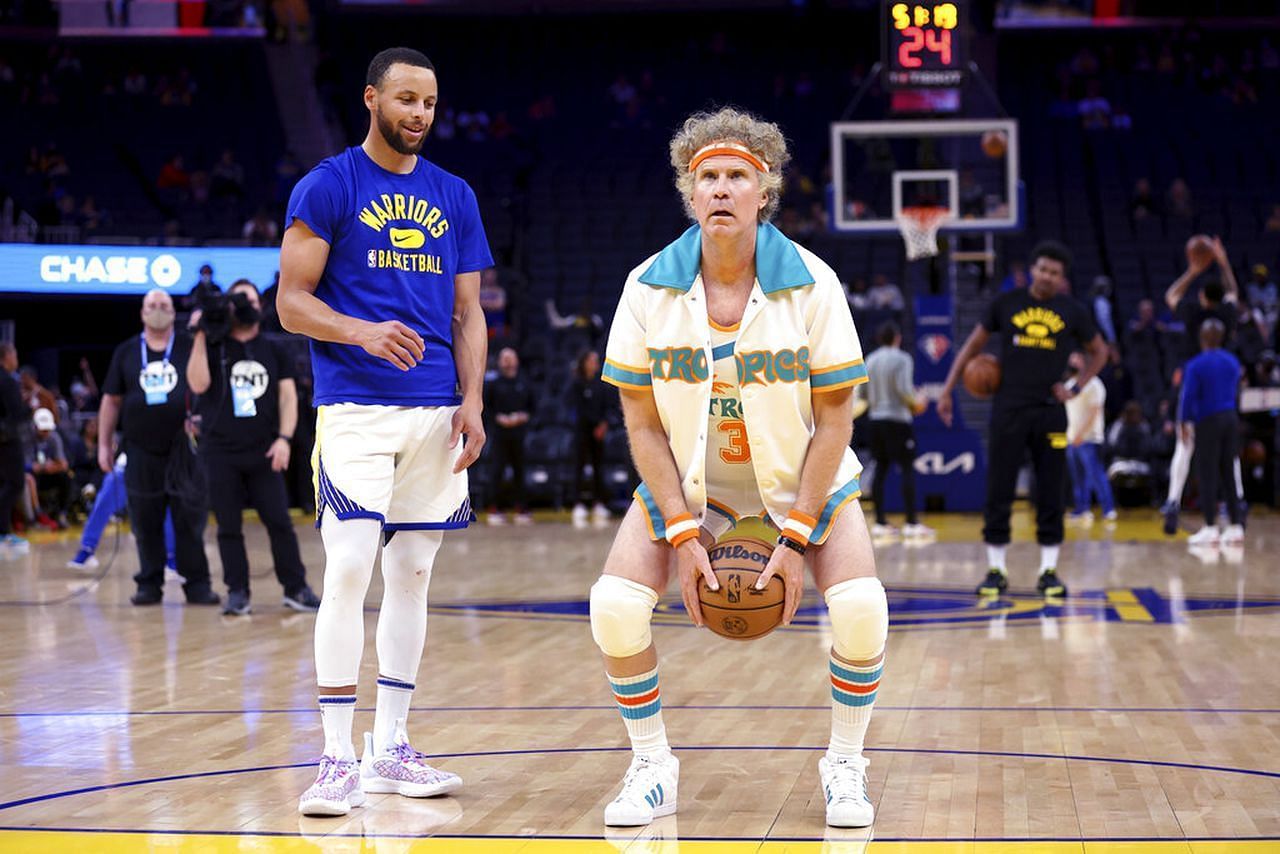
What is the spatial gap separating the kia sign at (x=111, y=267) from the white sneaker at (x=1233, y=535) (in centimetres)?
1153

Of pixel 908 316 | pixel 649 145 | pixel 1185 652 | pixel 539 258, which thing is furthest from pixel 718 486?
pixel 649 145

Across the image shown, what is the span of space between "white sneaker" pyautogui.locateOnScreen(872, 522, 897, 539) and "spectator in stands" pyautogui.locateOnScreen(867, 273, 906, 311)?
22.0 ft

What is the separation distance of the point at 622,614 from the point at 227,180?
2166 cm

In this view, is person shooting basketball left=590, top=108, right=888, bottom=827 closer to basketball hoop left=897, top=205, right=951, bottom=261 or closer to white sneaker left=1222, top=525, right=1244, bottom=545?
white sneaker left=1222, top=525, right=1244, bottom=545

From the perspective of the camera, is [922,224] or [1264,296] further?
[1264,296]

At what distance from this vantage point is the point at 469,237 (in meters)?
4.43

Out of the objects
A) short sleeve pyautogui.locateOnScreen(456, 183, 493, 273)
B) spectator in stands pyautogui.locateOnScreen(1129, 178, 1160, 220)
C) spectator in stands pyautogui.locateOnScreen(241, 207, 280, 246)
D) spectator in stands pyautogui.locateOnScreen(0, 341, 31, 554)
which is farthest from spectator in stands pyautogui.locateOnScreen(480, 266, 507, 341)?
short sleeve pyautogui.locateOnScreen(456, 183, 493, 273)

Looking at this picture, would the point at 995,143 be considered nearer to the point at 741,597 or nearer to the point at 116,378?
the point at 116,378

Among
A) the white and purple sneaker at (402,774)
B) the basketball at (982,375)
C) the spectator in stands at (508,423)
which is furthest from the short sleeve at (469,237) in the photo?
the spectator in stands at (508,423)

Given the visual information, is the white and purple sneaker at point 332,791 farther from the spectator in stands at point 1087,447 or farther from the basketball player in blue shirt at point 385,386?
the spectator in stands at point 1087,447

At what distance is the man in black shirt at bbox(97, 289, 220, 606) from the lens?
865 centimetres

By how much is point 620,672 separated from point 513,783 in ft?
1.86

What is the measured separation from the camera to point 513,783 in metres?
4.28

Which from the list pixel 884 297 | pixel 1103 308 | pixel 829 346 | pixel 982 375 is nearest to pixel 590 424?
pixel 884 297
